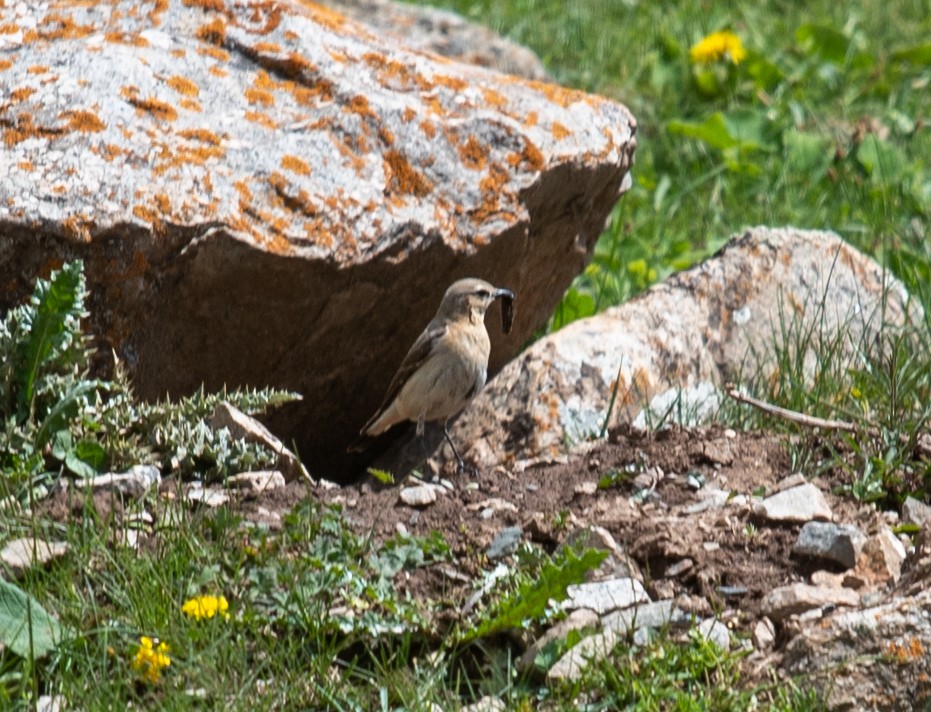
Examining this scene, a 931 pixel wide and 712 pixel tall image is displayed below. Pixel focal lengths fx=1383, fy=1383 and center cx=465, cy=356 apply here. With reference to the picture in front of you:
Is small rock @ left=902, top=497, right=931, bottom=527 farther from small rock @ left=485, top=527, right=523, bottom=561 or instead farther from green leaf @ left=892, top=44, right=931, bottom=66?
green leaf @ left=892, top=44, right=931, bottom=66

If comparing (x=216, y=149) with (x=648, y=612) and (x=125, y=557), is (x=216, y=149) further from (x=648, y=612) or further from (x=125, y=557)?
(x=648, y=612)

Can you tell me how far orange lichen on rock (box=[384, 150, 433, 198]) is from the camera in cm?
605

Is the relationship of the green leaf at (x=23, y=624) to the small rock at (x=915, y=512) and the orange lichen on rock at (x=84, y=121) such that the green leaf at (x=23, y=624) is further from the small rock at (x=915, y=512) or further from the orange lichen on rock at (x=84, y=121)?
the small rock at (x=915, y=512)

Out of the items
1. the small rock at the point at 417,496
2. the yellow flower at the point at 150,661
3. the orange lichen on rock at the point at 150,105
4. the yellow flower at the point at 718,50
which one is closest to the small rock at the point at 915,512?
the small rock at the point at 417,496

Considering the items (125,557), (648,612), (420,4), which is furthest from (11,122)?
(420,4)

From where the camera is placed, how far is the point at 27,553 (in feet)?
14.7

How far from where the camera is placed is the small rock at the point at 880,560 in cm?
462

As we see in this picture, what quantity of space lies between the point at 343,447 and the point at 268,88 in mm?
1760

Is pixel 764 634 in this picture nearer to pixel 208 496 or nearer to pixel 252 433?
pixel 208 496

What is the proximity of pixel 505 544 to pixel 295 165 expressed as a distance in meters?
1.99

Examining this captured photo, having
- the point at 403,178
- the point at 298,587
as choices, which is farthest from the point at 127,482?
the point at 403,178

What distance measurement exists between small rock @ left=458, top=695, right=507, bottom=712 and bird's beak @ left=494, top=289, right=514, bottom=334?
2.57 m

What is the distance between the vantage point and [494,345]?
729cm

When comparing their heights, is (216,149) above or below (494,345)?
above
